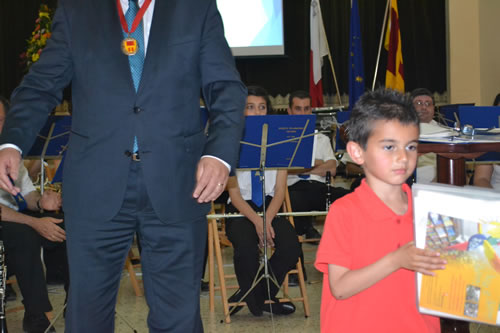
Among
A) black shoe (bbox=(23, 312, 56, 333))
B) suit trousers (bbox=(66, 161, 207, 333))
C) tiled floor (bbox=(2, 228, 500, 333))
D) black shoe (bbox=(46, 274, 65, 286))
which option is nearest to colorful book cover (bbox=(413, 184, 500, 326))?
suit trousers (bbox=(66, 161, 207, 333))

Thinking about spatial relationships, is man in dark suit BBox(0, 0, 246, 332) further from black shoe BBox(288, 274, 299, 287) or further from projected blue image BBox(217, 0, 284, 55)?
projected blue image BBox(217, 0, 284, 55)

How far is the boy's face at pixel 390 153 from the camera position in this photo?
1605 millimetres

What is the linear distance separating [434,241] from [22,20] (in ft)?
30.9

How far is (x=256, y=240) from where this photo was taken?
3.85 m

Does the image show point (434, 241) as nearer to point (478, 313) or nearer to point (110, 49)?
point (478, 313)

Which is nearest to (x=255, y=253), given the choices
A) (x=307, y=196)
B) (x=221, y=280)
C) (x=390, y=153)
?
(x=221, y=280)

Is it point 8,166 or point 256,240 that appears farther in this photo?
point 256,240

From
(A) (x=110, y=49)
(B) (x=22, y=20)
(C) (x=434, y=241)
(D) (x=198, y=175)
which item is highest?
(B) (x=22, y=20)

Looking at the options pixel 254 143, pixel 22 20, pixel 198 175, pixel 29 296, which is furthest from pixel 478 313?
pixel 22 20

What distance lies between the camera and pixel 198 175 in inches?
63.5

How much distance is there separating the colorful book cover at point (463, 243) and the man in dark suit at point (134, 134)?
55 cm

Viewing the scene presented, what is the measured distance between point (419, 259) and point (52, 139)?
2.77 m

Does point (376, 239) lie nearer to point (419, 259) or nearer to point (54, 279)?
point (419, 259)

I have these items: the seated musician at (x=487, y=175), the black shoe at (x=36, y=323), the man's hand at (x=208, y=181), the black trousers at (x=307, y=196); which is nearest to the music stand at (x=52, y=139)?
the black shoe at (x=36, y=323)
